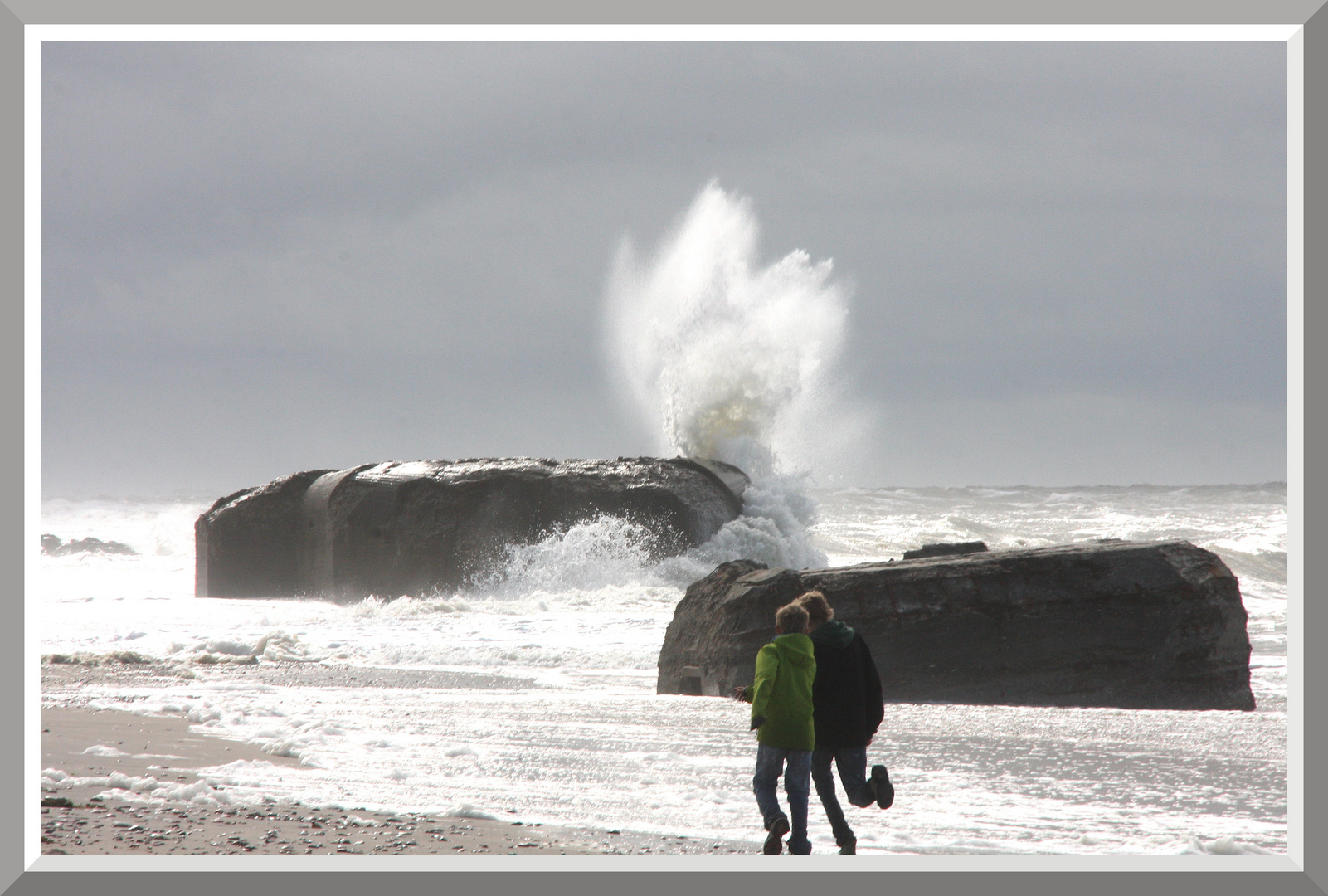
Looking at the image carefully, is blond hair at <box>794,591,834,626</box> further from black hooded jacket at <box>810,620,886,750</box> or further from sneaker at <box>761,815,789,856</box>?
sneaker at <box>761,815,789,856</box>

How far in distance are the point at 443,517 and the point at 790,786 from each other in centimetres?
1382

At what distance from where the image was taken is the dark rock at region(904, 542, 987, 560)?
6.59 m

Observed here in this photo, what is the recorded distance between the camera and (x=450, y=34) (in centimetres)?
359

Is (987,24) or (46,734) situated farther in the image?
(46,734)

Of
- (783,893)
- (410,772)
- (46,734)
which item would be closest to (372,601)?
(46,734)

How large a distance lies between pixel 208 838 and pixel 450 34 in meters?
2.74

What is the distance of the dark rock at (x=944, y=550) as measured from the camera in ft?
21.6

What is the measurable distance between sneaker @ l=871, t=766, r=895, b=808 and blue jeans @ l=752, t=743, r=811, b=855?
234 millimetres

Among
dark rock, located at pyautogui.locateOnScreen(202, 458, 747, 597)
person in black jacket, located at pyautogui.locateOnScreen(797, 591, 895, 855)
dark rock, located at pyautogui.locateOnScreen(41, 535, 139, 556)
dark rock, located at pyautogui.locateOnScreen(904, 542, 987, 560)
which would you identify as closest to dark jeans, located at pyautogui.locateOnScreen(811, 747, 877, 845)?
person in black jacket, located at pyautogui.locateOnScreen(797, 591, 895, 855)

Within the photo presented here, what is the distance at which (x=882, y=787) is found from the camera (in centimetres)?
333

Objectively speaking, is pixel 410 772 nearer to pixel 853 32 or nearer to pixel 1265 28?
pixel 853 32

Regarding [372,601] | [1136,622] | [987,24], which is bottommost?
[372,601]

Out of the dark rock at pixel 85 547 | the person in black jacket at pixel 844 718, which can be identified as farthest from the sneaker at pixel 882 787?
the dark rock at pixel 85 547

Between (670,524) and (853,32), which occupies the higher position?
(853,32)
